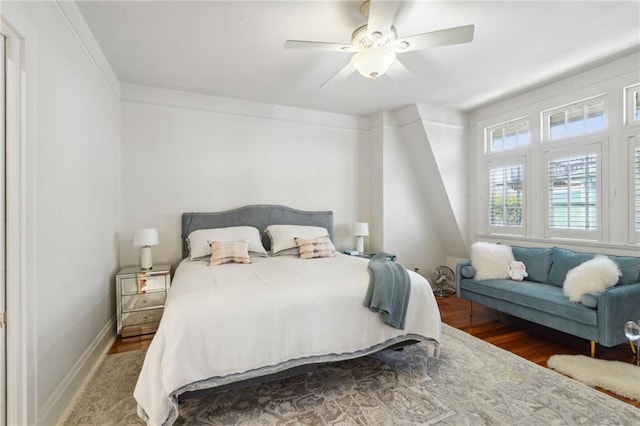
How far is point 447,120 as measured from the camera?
14.8 ft

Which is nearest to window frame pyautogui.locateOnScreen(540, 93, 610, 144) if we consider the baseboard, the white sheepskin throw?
the white sheepskin throw

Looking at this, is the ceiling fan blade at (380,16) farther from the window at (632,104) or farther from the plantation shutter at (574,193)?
the plantation shutter at (574,193)

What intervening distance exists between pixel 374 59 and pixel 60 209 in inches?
93.6

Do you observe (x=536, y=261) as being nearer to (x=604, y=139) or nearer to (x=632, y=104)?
(x=604, y=139)

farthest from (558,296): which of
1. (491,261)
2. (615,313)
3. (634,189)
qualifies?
(634,189)

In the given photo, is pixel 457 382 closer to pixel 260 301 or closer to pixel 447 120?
pixel 260 301

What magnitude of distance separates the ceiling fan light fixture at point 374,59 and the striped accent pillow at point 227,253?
2.10 metres

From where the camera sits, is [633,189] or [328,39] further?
[633,189]

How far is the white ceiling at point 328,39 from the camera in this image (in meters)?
2.23

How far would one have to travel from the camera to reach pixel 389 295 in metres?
2.27

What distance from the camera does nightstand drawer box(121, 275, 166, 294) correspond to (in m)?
3.15

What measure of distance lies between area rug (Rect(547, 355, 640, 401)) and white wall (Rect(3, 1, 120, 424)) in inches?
140

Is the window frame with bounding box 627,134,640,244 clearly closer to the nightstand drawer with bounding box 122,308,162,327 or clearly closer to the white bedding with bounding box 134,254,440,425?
the white bedding with bounding box 134,254,440,425

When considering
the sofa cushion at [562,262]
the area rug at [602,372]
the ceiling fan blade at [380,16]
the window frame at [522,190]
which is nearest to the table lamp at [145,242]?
the ceiling fan blade at [380,16]
